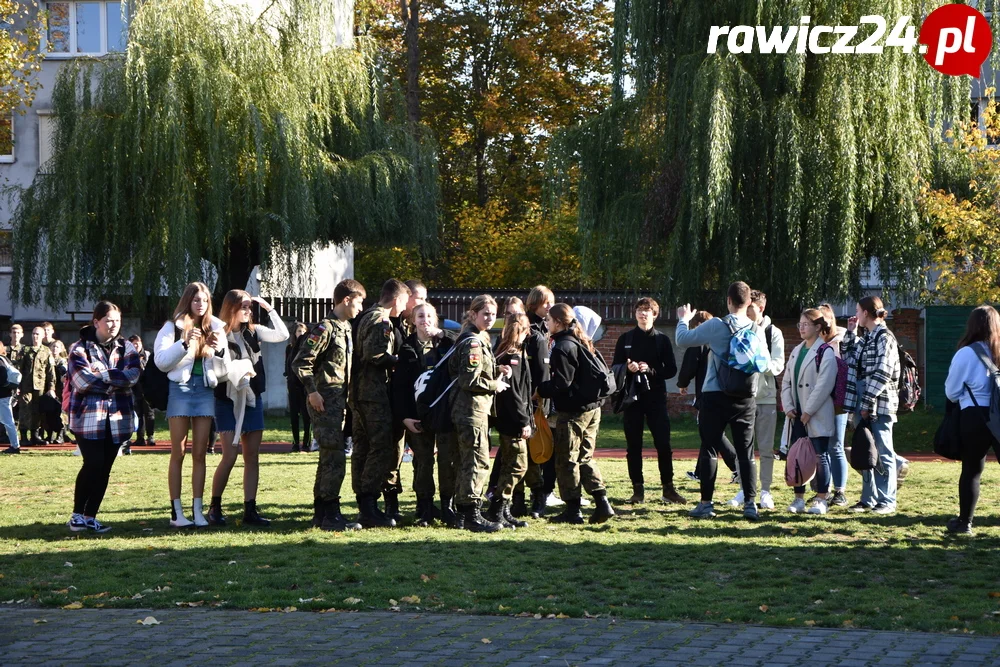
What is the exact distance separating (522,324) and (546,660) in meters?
4.64

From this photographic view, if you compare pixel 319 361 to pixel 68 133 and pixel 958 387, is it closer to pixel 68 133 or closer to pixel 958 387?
pixel 958 387

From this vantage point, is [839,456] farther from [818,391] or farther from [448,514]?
[448,514]

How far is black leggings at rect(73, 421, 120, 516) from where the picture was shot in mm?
10172

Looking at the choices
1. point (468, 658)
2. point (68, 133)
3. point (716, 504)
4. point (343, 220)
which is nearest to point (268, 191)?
point (343, 220)

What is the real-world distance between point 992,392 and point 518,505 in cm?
399

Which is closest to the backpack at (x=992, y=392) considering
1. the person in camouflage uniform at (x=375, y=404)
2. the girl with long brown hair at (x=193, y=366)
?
the person in camouflage uniform at (x=375, y=404)

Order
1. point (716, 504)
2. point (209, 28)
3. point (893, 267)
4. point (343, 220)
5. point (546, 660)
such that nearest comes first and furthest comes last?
point (546, 660), point (716, 504), point (893, 267), point (209, 28), point (343, 220)

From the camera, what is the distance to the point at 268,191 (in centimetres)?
2538

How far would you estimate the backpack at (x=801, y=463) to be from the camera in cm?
→ 1106

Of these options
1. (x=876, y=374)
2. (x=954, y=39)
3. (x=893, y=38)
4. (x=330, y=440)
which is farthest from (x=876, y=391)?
(x=954, y=39)

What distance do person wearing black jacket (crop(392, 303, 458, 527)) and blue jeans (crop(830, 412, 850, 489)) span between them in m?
3.53

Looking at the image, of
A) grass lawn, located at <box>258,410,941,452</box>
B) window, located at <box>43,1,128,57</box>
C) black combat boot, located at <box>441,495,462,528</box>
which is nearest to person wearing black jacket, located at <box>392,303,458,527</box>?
black combat boot, located at <box>441,495,462,528</box>

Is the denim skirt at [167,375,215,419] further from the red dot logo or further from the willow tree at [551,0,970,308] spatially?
the red dot logo

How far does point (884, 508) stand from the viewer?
11.5 m
